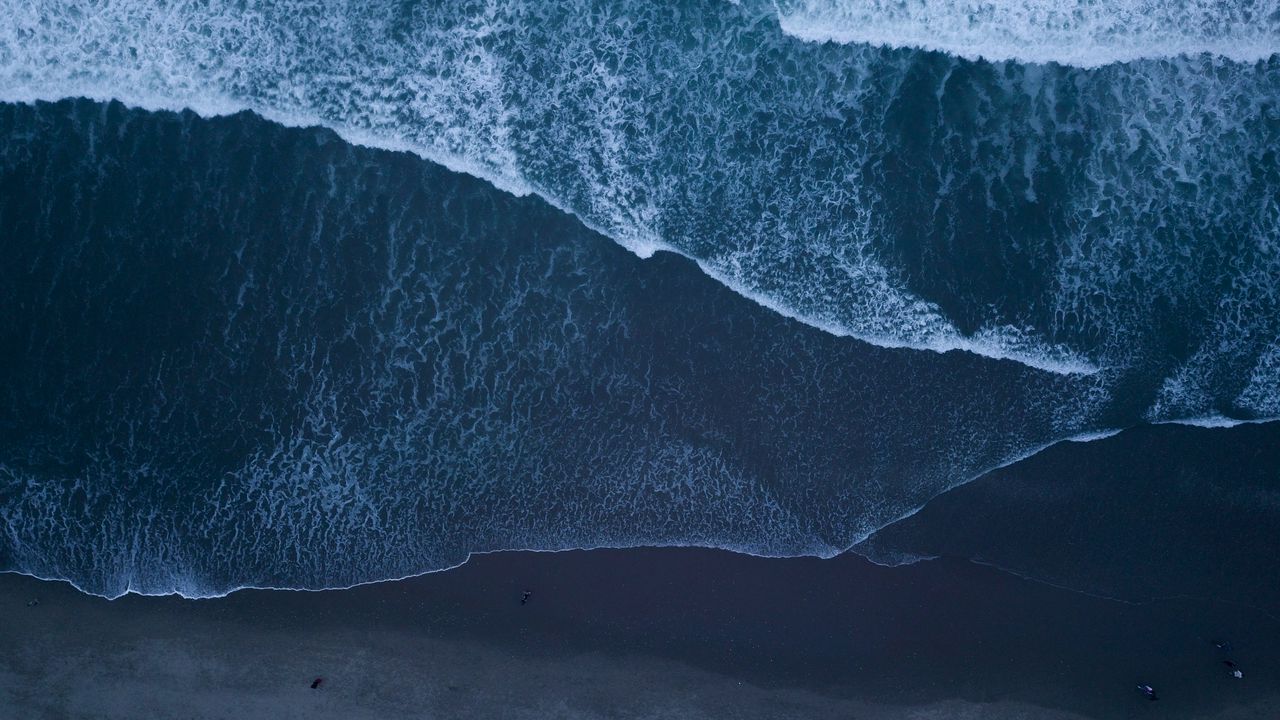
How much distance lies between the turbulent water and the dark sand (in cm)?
31

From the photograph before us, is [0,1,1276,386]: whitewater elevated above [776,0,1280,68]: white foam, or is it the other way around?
[776,0,1280,68]: white foam

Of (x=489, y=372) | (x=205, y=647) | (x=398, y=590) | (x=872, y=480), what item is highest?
(x=489, y=372)

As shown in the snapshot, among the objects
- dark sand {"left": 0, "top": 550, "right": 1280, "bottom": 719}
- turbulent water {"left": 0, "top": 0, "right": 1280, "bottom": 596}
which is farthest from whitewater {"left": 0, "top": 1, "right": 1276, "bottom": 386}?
dark sand {"left": 0, "top": 550, "right": 1280, "bottom": 719}

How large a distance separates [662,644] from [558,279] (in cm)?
337

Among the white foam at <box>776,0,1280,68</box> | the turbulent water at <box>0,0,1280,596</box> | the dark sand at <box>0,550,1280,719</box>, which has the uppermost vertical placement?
the white foam at <box>776,0,1280,68</box>

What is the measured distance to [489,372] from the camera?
18.3 ft

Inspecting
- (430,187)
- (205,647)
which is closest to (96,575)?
(205,647)

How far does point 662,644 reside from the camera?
5578 mm

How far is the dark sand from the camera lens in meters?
5.50

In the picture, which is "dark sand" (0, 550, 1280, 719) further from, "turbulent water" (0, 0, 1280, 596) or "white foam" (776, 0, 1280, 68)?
"white foam" (776, 0, 1280, 68)

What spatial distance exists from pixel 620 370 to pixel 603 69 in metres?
2.69

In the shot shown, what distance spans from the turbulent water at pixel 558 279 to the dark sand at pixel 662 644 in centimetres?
31

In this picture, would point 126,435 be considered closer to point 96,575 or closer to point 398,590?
point 96,575

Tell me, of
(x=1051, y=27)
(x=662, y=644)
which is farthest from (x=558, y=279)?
(x=1051, y=27)
